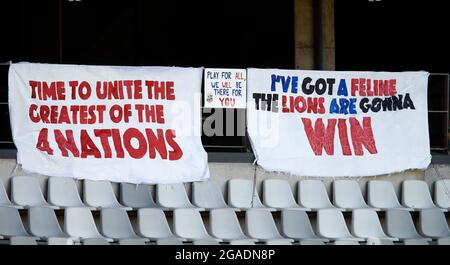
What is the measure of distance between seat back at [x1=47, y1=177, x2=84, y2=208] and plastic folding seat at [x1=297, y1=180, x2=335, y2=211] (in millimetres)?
3036

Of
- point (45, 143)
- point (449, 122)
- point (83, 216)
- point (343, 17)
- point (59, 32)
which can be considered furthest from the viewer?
point (343, 17)

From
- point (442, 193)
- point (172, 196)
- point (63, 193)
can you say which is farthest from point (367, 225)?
point (63, 193)

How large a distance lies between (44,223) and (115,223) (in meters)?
0.88

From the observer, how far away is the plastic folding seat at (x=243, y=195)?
12828 millimetres

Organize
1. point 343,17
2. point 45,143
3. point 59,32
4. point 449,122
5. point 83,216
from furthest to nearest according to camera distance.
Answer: point 343,17 < point 59,32 < point 449,122 < point 45,143 < point 83,216

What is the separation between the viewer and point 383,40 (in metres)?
19.4

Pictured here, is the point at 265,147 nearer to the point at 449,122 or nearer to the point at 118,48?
the point at 449,122

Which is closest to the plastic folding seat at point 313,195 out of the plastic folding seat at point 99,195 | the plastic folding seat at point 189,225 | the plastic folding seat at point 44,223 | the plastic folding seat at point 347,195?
the plastic folding seat at point 347,195

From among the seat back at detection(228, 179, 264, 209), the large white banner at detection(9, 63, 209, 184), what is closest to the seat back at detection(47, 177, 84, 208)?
the large white banner at detection(9, 63, 209, 184)

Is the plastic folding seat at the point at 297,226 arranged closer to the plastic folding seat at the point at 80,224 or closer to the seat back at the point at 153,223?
the seat back at the point at 153,223

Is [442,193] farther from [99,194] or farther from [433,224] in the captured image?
[99,194]

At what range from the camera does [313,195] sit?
13.1 metres

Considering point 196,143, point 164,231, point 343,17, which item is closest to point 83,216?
point 164,231

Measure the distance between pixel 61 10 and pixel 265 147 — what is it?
6223 millimetres
